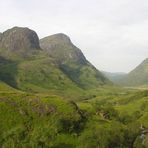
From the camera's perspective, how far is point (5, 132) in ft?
630

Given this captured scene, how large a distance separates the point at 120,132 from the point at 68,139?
1086 inches

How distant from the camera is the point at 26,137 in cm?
18662

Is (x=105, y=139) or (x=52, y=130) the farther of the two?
(x=52, y=130)

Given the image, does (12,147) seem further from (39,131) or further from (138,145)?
(138,145)

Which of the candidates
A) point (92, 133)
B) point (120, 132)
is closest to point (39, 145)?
point (92, 133)

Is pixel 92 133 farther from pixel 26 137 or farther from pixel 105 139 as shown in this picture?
pixel 26 137

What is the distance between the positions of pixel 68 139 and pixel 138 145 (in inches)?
1451

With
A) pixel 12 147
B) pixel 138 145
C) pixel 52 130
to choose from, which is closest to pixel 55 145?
pixel 52 130

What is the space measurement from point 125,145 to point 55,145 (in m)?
35.2

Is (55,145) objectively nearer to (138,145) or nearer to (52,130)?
(52,130)

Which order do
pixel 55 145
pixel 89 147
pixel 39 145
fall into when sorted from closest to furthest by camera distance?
pixel 89 147 < pixel 39 145 < pixel 55 145

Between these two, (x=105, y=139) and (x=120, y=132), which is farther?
(x=120, y=132)

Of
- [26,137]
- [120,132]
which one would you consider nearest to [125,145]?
[120,132]

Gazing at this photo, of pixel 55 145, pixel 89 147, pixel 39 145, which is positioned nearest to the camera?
pixel 89 147
